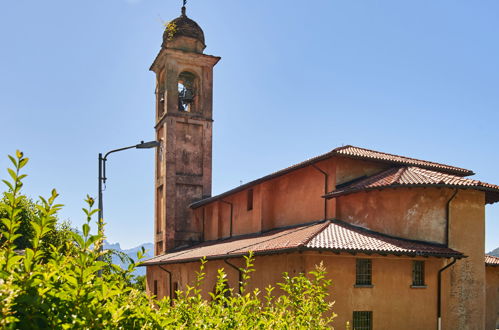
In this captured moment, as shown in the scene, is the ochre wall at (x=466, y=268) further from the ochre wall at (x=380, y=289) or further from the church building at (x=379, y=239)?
the ochre wall at (x=380, y=289)

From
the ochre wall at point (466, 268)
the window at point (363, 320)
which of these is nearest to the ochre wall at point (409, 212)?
the ochre wall at point (466, 268)

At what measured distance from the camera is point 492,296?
22.6 metres

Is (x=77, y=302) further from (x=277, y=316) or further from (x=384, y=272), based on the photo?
(x=384, y=272)

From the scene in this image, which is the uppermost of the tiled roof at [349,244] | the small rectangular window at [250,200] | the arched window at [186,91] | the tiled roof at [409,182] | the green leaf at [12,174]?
the arched window at [186,91]

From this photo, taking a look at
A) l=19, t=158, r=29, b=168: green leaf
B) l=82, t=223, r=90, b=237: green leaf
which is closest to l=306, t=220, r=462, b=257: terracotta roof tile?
l=82, t=223, r=90, b=237: green leaf

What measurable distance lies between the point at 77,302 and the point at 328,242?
13.1 meters

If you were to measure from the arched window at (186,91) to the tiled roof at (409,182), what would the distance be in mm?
16485

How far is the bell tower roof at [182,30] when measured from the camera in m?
32.8

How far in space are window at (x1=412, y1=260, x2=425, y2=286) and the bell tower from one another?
17.6m

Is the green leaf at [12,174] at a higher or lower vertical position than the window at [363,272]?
higher

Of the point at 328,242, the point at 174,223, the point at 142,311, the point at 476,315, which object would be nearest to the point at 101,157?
the point at 328,242

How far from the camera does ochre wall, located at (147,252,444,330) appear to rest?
15.7 meters

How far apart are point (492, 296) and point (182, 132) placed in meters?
19.9

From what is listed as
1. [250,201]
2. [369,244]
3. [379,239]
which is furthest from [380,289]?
[250,201]
